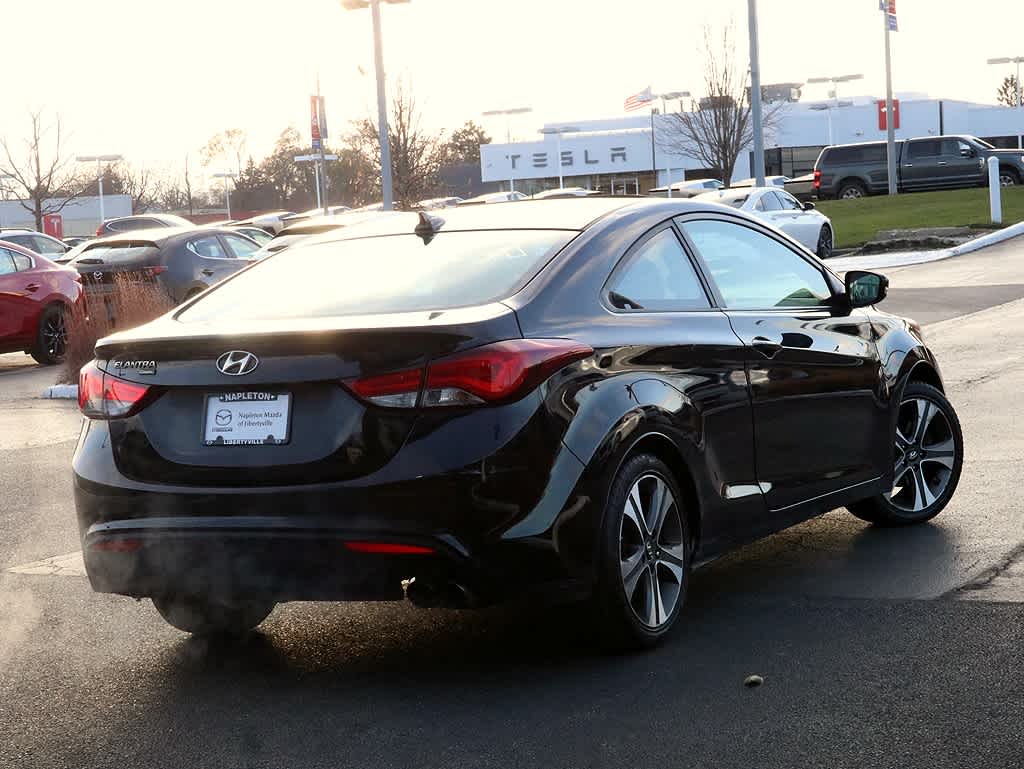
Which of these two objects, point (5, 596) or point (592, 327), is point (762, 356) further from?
point (5, 596)

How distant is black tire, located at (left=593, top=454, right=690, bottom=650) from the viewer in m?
4.92

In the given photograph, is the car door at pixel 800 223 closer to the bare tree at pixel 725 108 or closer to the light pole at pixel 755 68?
the light pole at pixel 755 68

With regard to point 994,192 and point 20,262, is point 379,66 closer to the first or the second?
point 20,262

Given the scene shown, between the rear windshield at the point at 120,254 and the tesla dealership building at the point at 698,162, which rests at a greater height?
the tesla dealership building at the point at 698,162

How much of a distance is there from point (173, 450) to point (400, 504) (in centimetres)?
80

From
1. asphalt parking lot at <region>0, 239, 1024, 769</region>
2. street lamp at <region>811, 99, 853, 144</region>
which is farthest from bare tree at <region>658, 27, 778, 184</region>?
asphalt parking lot at <region>0, 239, 1024, 769</region>

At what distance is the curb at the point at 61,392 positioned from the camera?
49.5 ft

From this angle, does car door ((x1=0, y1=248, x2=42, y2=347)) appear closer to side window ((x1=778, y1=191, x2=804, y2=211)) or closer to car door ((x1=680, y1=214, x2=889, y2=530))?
car door ((x1=680, y1=214, x2=889, y2=530))

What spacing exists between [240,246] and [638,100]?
44.7 meters

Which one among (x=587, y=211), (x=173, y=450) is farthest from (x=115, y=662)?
(x=587, y=211)

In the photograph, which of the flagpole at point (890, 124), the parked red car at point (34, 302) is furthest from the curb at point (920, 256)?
the flagpole at point (890, 124)

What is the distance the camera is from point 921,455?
23.4ft

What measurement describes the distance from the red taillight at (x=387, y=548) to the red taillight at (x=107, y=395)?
0.90m

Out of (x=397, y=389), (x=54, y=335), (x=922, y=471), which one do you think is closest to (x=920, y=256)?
(x=54, y=335)
